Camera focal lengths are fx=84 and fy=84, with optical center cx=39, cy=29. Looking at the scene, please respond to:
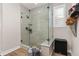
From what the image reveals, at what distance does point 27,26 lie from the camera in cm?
155

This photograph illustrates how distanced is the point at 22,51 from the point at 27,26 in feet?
1.49

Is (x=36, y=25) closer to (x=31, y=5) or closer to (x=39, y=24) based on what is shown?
(x=39, y=24)

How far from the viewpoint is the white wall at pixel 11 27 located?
147cm

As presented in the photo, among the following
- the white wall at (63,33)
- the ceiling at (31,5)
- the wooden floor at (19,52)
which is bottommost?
the wooden floor at (19,52)

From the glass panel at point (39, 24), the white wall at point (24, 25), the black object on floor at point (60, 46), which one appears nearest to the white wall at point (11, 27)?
the white wall at point (24, 25)

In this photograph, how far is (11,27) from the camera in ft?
5.03

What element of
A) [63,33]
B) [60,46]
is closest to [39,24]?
[63,33]

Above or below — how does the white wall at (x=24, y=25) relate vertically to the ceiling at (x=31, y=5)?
below

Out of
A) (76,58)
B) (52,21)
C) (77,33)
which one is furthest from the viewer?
(52,21)

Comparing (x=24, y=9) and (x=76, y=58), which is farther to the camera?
(x=24, y=9)

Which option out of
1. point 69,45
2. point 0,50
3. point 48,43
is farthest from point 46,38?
point 0,50

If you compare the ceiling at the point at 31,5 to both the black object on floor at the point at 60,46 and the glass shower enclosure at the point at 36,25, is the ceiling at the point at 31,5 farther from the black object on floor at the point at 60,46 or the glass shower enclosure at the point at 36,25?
the black object on floor at the point at 60,46

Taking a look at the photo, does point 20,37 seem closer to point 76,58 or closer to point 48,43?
point 48,43

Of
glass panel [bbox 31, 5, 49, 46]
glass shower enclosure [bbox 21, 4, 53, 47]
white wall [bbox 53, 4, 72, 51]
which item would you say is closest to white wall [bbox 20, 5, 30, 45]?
glass shower enclosure [bbox 21, 4, 53, 47]
